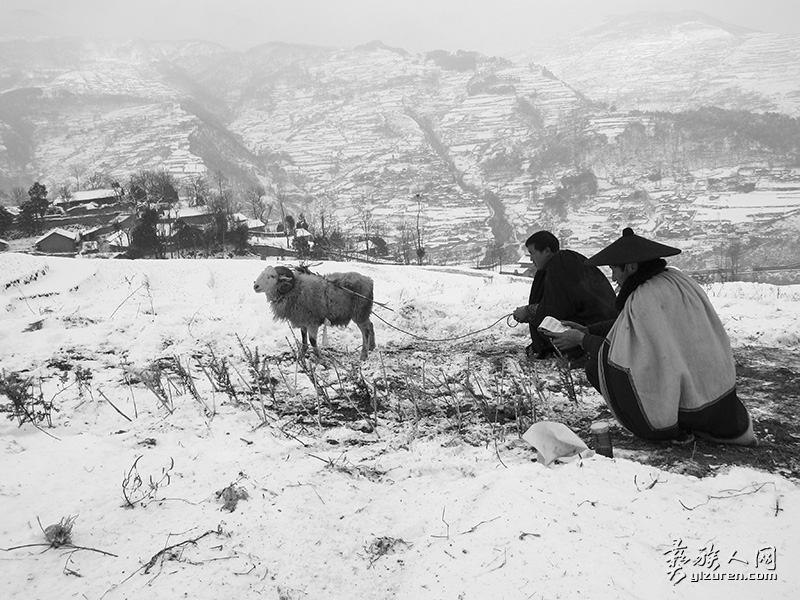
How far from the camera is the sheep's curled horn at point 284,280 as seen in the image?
758 centimetres

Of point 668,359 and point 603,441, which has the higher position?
point 668,359

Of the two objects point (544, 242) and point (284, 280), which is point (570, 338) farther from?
point (284, 280)

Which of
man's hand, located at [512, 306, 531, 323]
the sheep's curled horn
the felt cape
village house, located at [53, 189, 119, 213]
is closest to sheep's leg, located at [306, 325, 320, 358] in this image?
the sheep's curled horn

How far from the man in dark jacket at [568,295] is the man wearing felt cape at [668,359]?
2078 mm

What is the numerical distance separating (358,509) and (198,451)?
4.98ft

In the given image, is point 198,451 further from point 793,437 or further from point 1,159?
point 1,159

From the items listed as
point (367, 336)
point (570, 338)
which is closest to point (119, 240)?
point (367, 336)

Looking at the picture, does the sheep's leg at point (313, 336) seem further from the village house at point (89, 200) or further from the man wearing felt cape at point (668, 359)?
the village house at point (89, 200)

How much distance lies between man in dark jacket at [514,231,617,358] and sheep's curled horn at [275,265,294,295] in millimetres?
3538

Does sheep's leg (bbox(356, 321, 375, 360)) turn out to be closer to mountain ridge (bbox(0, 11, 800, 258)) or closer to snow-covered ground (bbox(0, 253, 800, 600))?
snow-covered ground (bbox(0, 253, 800, 600))

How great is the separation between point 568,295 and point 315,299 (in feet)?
12.5

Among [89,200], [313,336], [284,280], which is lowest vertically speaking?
[313,336]

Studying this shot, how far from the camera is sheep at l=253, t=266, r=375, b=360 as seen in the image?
25.0ft

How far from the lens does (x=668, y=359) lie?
3.36m
